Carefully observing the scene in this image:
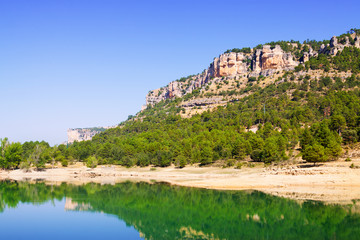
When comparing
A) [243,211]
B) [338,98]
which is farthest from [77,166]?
[338,98]

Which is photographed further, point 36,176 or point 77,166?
point 77,166

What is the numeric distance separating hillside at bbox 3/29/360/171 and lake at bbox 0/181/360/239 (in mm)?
17683

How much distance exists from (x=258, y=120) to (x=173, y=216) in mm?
60730

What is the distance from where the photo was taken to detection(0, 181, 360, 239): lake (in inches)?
1046

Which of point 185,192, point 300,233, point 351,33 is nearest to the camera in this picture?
point 300,233

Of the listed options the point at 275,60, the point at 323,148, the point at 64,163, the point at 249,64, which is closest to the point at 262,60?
the point at 275,60

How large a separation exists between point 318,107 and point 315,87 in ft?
63.5

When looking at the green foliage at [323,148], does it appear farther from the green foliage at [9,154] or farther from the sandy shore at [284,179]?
the green foliage at [9,154]

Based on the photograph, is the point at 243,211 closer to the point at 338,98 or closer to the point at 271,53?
the point at 338,98

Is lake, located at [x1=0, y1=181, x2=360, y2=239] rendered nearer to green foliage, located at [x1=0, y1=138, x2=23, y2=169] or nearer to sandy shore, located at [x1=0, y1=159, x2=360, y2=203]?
sandy shore, located at [x1=0, y1=159, x2=360, y2=203]

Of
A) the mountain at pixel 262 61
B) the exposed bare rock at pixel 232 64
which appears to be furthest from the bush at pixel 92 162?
the exposed bare rock at pixel 232 64

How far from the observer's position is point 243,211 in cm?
3350

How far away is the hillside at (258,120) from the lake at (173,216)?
1768cm

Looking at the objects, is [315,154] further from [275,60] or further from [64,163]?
[275,60]
